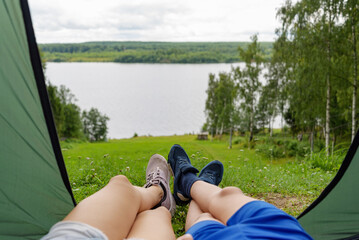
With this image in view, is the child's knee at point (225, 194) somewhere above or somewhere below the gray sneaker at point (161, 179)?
above

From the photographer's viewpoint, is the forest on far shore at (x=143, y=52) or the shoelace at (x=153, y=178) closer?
the shoelace at (x=153, y=178)

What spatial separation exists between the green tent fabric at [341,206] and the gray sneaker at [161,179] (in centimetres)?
64

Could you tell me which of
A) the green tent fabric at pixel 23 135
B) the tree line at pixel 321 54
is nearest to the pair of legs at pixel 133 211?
the green tent fabric at pixel 23 135

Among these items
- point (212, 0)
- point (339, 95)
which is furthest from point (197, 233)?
point (212, 0)

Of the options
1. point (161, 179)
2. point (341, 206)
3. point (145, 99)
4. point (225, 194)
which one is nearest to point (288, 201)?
point (341, 206)

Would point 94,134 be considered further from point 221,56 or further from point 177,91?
point 221,56

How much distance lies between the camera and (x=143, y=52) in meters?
75.1

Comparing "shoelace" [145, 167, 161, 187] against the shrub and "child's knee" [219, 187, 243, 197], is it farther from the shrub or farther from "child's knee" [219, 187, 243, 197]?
the shrub

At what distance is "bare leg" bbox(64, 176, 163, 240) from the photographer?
2.69ft

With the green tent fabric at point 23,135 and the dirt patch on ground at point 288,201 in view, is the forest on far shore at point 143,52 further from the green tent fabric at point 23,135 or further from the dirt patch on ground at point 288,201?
the green tent fabric at point 23,135

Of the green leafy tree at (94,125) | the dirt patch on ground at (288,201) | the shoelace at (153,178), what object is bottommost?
the green leafy tree at (94,125)

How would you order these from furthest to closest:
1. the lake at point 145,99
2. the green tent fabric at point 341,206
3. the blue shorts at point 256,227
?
the lake at point 145,99 < the green tent fabric at point 341,206 < the blue shorts at point 256,227

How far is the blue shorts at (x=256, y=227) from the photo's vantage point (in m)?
0.71

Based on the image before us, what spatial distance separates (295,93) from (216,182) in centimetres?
846
